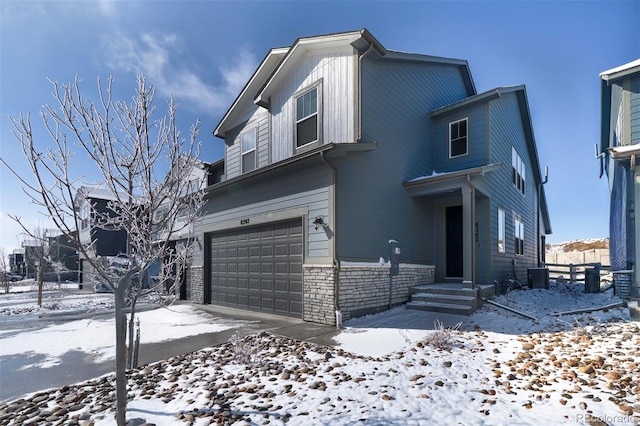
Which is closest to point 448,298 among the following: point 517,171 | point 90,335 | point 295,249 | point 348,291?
point 348,291

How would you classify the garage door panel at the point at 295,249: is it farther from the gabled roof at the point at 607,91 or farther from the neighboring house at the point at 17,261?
the neighboring house at the point at 17,261

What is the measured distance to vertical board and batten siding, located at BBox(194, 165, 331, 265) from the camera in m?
7.89

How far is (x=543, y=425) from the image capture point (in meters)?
3.09

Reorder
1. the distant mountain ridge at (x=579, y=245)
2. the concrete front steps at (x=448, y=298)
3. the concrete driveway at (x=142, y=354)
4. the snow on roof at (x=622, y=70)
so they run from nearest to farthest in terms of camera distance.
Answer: the concrete driveway at (x=142, y=354) < the concrete front steps at (x=448, y=298) < the snow on roof at (x=622, y=70) < the distant mountain ridge at (x=579, y=245)

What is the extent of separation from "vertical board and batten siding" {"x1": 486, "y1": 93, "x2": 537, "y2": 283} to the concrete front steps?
9.19 ft

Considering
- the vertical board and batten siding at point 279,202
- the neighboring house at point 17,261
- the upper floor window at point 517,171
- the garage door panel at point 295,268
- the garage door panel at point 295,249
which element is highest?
the upper floor window at point 517,171

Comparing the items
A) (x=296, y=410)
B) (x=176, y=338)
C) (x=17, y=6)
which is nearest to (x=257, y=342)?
(x=176, y=338)

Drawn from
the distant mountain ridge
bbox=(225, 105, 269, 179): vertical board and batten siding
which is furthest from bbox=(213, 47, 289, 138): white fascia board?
the distant mountain ridge

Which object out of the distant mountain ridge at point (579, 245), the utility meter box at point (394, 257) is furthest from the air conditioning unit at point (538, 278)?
the distant mountain ridge at point (579, 245)

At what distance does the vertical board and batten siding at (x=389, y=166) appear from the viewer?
8.08 m

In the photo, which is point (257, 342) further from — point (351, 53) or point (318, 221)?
point (351, 53)

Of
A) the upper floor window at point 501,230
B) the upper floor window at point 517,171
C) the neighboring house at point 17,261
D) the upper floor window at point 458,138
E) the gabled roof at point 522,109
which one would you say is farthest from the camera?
the neighboring house at point 17,261

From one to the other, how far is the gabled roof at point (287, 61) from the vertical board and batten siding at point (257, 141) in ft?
1.28

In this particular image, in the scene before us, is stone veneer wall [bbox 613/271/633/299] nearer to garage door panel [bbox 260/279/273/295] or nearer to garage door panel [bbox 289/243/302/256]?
garage door panel [bbox 289/243/302/256]
